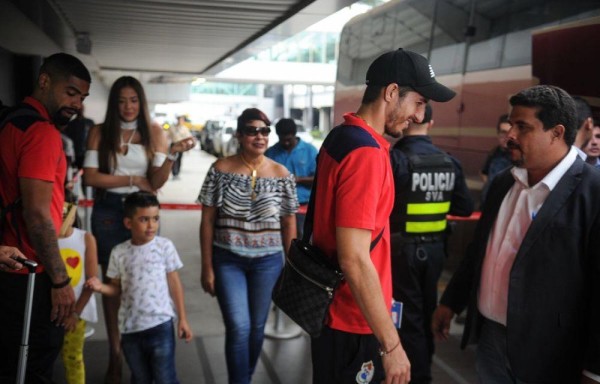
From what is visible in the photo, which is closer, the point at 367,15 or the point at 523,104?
the point at 523,104

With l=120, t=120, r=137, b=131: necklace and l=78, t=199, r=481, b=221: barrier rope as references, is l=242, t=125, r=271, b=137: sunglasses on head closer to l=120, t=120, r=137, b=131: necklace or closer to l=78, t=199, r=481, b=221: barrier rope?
l=120, t=120, r=137, b=131: necklace

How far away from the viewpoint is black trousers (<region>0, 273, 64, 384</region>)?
3062mm

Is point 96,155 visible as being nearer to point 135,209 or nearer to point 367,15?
point 135,209

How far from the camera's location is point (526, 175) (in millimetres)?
2785

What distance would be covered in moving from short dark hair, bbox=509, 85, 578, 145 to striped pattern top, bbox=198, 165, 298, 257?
1.88 meters

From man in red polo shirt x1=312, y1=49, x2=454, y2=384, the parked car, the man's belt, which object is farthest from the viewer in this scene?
Answer: the parked car

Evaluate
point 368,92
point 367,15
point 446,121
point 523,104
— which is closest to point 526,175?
point 523,104

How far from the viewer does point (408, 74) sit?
8.16ft

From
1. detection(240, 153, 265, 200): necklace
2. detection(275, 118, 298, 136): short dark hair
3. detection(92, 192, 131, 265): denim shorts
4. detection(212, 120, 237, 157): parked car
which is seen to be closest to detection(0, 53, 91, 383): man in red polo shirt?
detection(92, 192, 131, 265): denim shorts

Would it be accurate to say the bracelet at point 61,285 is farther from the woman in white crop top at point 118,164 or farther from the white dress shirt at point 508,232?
the white dress shirt at point 508,232

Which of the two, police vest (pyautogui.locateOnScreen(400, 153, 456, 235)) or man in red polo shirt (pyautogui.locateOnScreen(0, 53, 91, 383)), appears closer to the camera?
man in red polo shirt (pyautogui.locateOnScreen(0, 53, 91, 383))

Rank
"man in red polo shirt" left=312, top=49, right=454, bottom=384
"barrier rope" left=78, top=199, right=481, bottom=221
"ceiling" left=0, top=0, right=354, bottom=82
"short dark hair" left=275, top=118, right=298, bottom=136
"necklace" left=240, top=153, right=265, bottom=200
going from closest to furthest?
"man in red polo shirt" left=312, top=49, right=454, bottom=384 → "necklace" left=240, top=153, right=265, bottom=200 → "ceiling" left=0, top=0, right=354, bottom=82 → "barrier rope" left=78, top=199, right=481, bottom=221 → "short dark hair" left=275, top=118, right=298, bottom=136

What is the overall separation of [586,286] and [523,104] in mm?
825

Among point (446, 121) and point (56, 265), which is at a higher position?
point (446, 121)
